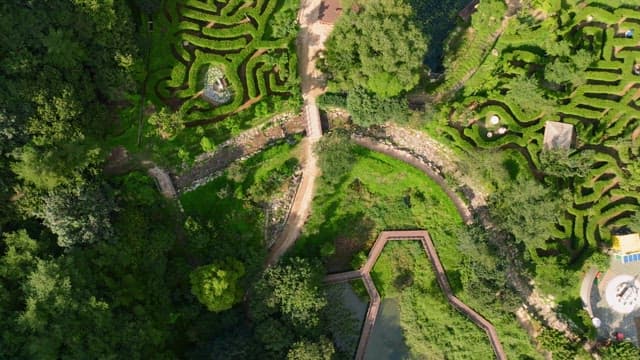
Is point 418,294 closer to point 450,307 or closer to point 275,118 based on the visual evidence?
point 450,307


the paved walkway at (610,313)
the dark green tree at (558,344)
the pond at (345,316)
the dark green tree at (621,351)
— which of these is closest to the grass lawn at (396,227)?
the pond at (345,316)

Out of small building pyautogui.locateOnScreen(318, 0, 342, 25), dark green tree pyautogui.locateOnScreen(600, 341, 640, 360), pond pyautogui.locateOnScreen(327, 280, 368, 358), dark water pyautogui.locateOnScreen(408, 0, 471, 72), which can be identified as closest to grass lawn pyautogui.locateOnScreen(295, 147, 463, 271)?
pond pyautogui.locateOnScreen(327, 280, 368, 358)

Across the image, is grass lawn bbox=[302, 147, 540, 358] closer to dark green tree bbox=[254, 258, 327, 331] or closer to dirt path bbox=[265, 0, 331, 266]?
dirt path bbox=[265, 0, 331, 266]

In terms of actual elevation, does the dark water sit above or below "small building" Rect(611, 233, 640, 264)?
above

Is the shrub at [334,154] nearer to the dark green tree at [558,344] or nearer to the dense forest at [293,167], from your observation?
the dense forest at [293,167]

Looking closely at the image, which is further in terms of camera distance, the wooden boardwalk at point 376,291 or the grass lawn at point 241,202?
the wooden boardwalk at point 376,291

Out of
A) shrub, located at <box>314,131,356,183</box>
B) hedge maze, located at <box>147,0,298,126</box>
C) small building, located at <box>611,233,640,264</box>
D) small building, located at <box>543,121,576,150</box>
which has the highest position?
hedge maze, located at <box>147,0,298,126</box>
